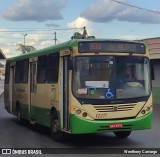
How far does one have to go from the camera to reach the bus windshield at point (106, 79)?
1257 cm

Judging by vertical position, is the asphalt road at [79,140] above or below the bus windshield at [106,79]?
below

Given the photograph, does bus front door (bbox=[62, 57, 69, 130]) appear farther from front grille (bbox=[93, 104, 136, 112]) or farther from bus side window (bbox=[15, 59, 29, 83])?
bus side window (bbox=[15, 59, 29, 83])

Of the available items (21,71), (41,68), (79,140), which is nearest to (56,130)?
(79,140)

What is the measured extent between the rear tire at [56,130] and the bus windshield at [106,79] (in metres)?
1.59

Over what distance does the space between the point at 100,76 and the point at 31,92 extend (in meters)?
5.09

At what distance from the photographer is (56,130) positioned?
1379 cm

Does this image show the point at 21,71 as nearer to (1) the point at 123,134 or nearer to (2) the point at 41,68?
(2) the point at 41,68

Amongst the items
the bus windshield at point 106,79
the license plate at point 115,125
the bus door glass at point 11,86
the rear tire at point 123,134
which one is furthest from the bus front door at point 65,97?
the bus door glass at point 11,86

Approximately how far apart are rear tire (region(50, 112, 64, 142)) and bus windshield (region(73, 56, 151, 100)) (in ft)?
5.22

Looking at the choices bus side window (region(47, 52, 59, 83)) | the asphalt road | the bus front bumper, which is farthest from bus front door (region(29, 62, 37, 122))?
the bus front bumper

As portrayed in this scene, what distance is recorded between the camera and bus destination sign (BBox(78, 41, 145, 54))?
503 inches

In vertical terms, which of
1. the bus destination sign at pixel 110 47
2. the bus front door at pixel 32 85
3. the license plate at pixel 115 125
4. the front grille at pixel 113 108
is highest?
the bus destination sign at pixel 110 47

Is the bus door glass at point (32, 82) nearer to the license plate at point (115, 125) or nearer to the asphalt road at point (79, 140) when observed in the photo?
the asphalt road at point (79, 140)

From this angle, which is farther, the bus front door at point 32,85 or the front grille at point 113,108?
the bus front door at point 32,85
